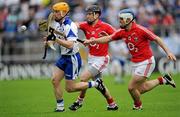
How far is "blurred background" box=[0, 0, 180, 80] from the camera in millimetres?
32812

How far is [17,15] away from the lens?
34906 millimetres

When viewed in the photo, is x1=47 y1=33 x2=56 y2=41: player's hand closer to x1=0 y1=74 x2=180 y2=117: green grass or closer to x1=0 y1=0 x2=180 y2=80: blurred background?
x1=0 y1=74 x2=180 y2=117: green grass

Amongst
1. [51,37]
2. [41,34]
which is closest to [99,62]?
[51,37]

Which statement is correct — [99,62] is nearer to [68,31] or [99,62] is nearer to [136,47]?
[136,47]

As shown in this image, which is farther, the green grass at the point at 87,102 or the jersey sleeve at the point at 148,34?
the jersey sleeve at the point at 148,34

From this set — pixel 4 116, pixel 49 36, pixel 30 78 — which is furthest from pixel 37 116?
pixel 30 78

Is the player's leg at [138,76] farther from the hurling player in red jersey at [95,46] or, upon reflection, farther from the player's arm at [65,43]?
the player's arm at [65,43]

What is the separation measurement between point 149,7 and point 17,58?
23.0ft

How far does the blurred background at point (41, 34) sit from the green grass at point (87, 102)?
487 cm

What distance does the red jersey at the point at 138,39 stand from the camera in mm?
17000

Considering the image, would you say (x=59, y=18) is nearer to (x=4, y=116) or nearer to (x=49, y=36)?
(x=49, y=36)

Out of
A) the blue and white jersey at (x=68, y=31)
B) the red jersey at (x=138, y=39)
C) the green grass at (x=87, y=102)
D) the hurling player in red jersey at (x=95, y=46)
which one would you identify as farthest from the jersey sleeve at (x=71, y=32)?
the green grass at (x=87, y=102)

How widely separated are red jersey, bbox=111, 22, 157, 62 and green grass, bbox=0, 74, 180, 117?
4.52 ft

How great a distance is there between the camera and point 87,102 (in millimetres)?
20484
